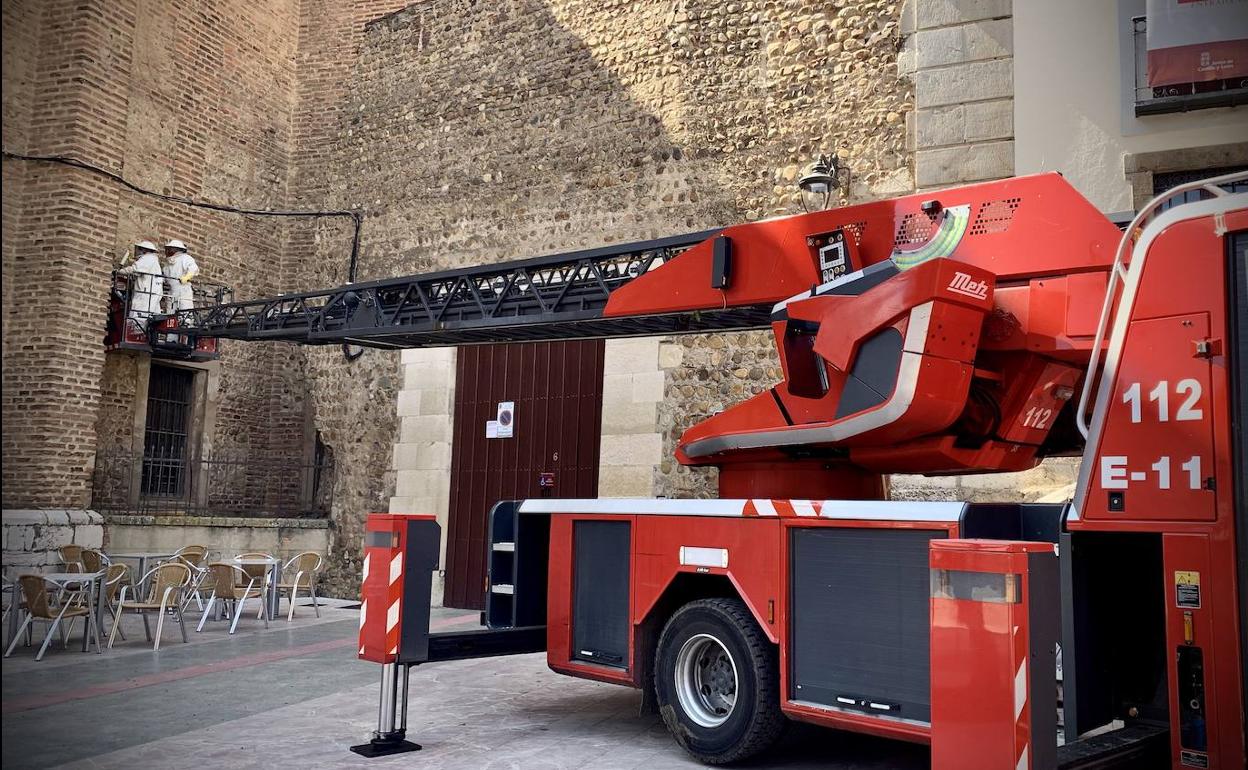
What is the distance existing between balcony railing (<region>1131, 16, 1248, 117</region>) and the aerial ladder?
4.37 m

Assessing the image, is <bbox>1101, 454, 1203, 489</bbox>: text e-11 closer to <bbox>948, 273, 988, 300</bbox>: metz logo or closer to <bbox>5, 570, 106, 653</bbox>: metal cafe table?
<bbox>948, 273, 988, 300</bbox>: metz logo

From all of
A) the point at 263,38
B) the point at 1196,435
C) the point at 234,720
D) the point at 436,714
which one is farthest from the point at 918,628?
the point at 263,38

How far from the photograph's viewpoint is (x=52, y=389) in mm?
13727

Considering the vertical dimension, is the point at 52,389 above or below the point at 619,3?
below

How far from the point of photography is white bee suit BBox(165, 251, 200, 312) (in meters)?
15.1

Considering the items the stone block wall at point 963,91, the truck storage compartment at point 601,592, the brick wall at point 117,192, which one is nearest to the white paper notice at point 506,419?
the brick wall at point 117,192

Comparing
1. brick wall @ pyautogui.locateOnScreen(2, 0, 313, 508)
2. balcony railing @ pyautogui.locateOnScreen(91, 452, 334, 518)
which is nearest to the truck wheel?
brick wall @ pyautogui.locateOnScreen(2, 0, 313, 508)

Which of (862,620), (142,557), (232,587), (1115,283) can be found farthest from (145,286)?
(1115,283)

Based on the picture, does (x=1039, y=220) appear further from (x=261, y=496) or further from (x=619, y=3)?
(x=261, y=496)

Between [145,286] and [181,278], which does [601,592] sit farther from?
[181,278]

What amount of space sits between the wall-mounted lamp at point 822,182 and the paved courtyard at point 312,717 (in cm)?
534

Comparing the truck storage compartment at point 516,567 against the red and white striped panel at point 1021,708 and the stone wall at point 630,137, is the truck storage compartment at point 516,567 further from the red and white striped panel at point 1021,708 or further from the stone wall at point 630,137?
the stone wall at point 630,137

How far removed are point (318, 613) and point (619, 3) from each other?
846 cm

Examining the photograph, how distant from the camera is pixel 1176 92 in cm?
898
